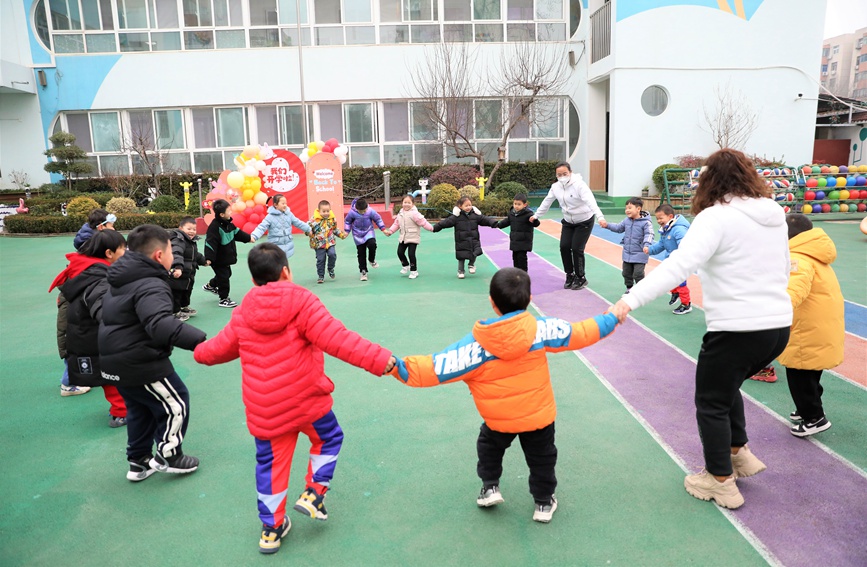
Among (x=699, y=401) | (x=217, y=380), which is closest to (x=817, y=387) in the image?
(x=699, y=401)

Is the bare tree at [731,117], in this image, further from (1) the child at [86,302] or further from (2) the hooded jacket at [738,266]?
(1) the child at [86,302]

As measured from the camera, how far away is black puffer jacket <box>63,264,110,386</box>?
4656 mm

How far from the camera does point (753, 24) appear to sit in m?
18.5

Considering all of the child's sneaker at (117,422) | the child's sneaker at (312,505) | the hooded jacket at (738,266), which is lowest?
the child's sneaker at (117,422)

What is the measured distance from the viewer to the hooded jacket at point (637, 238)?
812 cm

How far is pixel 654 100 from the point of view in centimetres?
1917

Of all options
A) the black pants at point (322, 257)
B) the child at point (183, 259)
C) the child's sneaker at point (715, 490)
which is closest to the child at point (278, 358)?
the child's sneaker at point (715, 490)

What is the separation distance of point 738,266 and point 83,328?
14.8 ft

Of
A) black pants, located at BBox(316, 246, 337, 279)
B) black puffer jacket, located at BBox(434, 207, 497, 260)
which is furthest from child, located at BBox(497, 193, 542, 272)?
black pants, located at BBox(316, 246, 337, 279)

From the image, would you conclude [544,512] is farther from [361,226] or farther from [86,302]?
[361,226]

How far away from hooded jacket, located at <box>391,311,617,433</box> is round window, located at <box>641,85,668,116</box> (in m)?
17.8

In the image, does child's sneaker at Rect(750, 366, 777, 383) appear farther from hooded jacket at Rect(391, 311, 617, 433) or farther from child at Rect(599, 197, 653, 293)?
hooded jacket at Rect(391, 311, 617, 433)

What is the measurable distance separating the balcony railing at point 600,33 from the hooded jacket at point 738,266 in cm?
1785

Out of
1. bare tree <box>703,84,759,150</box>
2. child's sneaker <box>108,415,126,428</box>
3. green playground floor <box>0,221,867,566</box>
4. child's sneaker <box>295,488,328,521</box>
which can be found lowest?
green playground floor <box>0,221,867,566</box>
